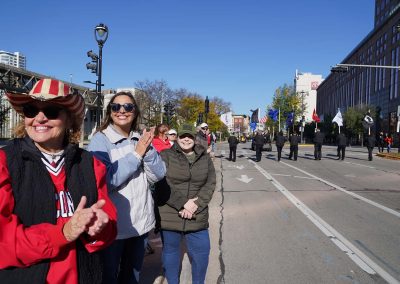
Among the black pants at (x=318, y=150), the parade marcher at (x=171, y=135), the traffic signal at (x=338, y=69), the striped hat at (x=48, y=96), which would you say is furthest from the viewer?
the black pants at (x=318, y=150)

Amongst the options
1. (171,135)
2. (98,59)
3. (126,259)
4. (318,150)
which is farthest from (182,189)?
(318,150)

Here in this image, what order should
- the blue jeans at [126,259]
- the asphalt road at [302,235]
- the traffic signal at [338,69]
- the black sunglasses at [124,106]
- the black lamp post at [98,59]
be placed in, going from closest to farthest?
the blue jeans at [126,259] → the black sunglasses at [124,106] → the asphalt road at [302,235] → the black lamp post at [98,59] → the traffic signal at [338,69]

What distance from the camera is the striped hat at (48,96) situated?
6.34ft

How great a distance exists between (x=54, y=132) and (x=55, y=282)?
0.77m

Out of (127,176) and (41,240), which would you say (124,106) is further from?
(41,240)

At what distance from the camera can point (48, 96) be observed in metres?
1.94

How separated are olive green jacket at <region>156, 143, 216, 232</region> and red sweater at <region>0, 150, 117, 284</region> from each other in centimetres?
153

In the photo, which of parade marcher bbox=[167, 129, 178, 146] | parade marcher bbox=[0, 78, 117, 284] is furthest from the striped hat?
parade marcher bbox=[167, 129, 178, 146]

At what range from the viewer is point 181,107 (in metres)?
61.7

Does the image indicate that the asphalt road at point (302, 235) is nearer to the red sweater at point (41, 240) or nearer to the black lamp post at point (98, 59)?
the red sweater at point (41, 240)

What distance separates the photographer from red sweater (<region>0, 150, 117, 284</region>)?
1690 mm

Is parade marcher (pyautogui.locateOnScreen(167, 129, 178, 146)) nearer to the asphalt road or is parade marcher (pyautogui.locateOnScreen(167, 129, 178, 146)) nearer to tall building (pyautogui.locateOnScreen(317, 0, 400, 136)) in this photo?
the asphalt road

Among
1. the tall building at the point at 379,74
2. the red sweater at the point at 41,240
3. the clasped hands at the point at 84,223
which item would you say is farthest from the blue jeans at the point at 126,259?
the tall building at the point at 379,74

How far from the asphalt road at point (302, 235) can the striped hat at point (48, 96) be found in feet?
9.07
